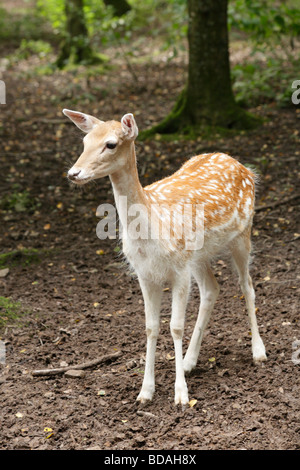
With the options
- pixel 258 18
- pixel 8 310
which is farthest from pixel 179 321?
pixel 258 18

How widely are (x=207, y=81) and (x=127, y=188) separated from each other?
5435mm

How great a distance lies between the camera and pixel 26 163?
28.3 feet

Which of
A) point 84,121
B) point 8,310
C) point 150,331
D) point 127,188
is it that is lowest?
point 8,310

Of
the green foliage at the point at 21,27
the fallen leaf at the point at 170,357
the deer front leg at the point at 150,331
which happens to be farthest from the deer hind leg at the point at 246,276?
the green foliage at the point at 21,27

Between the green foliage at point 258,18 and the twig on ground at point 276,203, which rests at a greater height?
the green foliage at point 258,18

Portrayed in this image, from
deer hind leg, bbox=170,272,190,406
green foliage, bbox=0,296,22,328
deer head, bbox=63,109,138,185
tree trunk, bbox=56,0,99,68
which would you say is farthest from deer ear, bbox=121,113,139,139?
tree trunk, bbox=56,0,99,68

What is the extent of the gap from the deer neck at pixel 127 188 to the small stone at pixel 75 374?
1.23 metres

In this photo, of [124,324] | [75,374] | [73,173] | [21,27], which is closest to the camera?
[73,173]

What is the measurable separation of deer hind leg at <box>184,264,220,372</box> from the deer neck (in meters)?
0.98

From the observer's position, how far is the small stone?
4281 mm

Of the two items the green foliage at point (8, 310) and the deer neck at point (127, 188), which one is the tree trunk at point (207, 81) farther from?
the deer neck at point (127, 188)

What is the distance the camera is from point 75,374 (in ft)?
14.1

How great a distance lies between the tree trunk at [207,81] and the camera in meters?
8.41

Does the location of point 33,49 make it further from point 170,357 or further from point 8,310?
point 170,357
